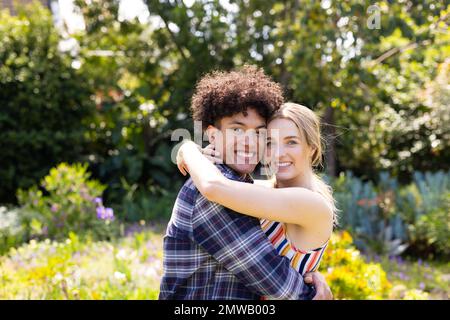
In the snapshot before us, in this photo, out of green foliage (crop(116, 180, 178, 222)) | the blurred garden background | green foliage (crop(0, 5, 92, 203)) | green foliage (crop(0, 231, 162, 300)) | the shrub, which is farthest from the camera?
green foliage (crop(0, 5, 92, 203))

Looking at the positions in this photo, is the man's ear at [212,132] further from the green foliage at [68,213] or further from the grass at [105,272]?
the green foliage at [68,213]

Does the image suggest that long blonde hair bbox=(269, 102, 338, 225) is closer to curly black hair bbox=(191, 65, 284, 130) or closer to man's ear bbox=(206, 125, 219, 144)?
curly black hair bbox=(191, 65, 284, 130)

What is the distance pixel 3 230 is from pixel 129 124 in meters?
2.81

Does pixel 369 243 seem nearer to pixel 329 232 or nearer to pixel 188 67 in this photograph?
pixel 188 67

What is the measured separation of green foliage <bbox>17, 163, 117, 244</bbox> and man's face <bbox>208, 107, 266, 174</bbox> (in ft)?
11.9

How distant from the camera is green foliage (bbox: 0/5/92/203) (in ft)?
22.6

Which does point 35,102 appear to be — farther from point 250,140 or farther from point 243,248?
point 243,248

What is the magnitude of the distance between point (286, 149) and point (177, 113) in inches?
229

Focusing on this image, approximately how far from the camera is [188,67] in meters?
7.18

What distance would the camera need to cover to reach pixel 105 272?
13.3ft

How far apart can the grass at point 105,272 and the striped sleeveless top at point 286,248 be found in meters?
1.59

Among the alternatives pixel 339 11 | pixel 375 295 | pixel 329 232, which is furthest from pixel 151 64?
pixel 329 232

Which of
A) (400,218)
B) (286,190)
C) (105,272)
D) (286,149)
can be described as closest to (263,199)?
(286,190)

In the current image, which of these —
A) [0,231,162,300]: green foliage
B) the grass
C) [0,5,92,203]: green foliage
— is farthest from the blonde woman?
[0,5,92,203]: green foliage
